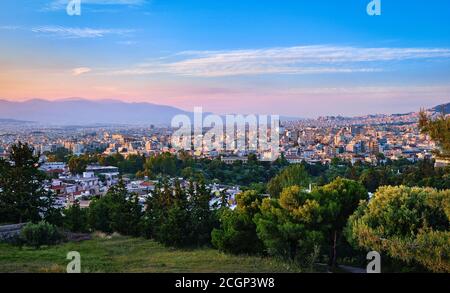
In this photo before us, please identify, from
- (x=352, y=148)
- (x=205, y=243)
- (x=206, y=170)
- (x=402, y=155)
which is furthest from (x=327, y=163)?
(x=205, y=243)

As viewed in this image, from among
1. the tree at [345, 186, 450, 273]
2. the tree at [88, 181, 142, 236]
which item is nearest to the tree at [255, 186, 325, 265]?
the tree at [345, 186, 450, 273]

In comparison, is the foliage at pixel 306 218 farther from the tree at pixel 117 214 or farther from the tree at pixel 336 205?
the tree at pixel 117 214

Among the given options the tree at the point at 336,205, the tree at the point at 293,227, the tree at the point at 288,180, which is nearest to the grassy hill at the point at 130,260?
the tree at the point at 293,227

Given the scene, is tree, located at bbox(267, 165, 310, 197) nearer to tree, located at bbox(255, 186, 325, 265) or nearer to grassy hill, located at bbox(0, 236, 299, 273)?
tree, located at bbox(255, 186, 325, 265)

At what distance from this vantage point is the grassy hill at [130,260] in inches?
215

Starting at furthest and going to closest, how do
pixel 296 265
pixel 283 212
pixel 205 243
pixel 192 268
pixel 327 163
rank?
pixel 327 163 → pixel 205 243 → pixel 283 212 → pixel 296 265 → pixel 192 268

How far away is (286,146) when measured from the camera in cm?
3797

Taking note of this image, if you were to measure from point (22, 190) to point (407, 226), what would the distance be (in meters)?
7.00

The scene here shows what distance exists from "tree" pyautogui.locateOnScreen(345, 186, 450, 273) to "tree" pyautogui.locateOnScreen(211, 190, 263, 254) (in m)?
1.57

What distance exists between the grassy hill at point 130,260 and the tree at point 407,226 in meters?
1.31

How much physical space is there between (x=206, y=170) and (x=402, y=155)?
1325 cm

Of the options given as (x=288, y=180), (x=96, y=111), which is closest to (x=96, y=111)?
(x=96, y=111)
